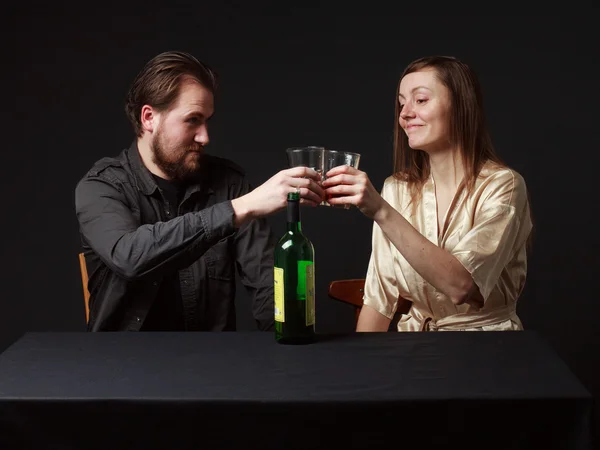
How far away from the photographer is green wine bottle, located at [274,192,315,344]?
1624 millimetres

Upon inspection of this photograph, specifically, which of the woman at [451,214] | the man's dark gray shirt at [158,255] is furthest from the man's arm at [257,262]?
the woman at [451,214]

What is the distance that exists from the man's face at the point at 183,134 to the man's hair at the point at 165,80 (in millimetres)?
25

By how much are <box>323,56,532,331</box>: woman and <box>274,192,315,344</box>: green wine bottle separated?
0.46 meters

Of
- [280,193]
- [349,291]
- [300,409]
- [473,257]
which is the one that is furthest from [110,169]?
[300,409]

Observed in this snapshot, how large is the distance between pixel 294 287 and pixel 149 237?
0.50 meters

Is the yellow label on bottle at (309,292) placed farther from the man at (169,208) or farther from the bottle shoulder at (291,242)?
the man at (169,208)

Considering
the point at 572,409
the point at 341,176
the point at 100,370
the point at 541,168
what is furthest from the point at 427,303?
the point at 541,168

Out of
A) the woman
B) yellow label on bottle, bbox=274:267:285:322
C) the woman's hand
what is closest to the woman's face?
the woman

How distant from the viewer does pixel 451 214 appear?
2293 millimetres

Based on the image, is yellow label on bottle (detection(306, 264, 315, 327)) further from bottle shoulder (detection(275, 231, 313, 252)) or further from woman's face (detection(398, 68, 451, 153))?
woman's face (detection(398, 68, 451, 153))

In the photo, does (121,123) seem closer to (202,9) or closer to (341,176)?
(202,9)

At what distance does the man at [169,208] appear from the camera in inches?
87.2

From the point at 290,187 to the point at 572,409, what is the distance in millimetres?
808

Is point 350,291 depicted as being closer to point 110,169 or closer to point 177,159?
point 177,159
